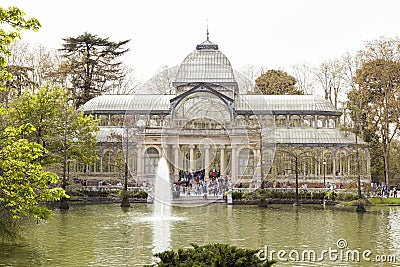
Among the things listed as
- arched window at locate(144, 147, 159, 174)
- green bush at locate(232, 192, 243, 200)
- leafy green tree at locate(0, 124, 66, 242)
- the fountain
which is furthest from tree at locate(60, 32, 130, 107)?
leafy green tree at locate(0, 124, 66, 242)

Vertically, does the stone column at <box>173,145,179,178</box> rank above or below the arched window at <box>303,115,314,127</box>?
below

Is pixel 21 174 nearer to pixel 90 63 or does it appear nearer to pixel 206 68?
pixel 206 68

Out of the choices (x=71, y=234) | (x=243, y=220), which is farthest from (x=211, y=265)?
(x=243, y=220)

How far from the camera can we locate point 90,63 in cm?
6638

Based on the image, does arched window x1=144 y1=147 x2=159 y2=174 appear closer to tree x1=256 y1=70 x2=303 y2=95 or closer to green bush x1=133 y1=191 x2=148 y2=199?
green bush x1=133 y1=191 x2=148 y2=199

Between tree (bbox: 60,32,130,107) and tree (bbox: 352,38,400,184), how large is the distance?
27341 millimetres

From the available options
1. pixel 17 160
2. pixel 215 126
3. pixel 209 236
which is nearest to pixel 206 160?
pixel 215 126

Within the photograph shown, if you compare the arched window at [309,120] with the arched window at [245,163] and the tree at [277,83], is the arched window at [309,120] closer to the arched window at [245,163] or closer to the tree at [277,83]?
the arched window at [245,163]

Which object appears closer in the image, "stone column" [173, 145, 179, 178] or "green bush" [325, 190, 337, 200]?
"green bush" [325, 190, 337, 200]

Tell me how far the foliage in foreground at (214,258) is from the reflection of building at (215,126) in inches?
1466

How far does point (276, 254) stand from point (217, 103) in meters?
35.9

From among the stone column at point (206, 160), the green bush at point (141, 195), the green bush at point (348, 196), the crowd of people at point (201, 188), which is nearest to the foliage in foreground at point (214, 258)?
the crowd of people at point (201, 188)

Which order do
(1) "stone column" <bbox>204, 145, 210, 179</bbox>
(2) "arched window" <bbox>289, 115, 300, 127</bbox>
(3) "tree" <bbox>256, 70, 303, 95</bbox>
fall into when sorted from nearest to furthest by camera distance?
(1) "stone column" <bbox>204, 145, 210, 179</bbox> < (2) "arched window" <bbox>289, 115, 300, 127</bbox> < (3) "tree" <bbox>256, 70, 303, 95</bbox>

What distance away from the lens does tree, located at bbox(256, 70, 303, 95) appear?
2699 inches
